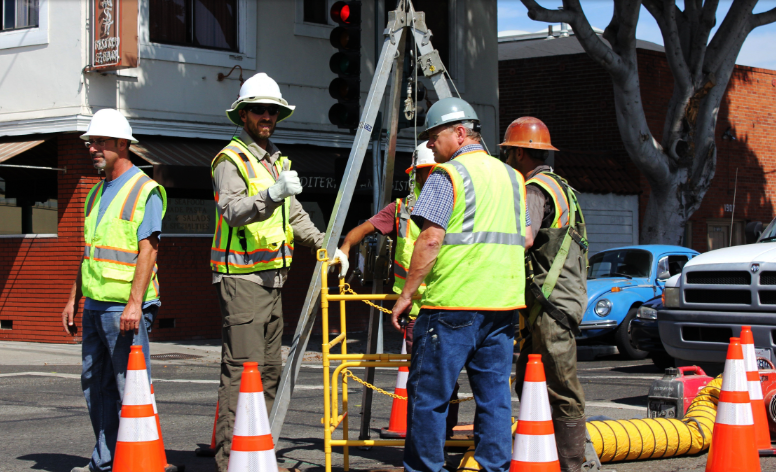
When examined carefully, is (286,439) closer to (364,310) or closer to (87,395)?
(87,395)

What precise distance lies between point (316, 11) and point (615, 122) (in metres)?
8.70

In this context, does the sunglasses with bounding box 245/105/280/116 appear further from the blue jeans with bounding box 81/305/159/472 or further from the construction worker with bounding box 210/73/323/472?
the blue jeans with bounding box 81/305/159/472

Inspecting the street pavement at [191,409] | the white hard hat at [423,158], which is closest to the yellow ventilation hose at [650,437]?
the street pavement at [191,409]

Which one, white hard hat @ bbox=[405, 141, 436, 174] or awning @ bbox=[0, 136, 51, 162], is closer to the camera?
white hard hat @ bbox=[405, 141, 436, 174]

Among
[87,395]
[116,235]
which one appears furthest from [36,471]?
[116,235]

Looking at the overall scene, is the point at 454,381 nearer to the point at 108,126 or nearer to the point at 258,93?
the point at 258,93

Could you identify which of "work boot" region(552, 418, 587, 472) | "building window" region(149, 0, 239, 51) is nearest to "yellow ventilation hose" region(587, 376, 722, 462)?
"work boot" region(552, 418, 587, 472)

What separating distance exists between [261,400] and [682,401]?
3.56 metres

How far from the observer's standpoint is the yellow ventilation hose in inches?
227

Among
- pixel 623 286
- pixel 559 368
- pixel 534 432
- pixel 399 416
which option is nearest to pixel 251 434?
pixel 534 432

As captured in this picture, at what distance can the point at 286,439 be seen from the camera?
6586mm

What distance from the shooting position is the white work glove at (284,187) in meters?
4.71

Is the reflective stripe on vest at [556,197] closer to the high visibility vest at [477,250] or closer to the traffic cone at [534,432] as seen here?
the high visibility vest at [477,250]

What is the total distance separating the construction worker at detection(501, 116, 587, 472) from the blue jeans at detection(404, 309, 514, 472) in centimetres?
64
